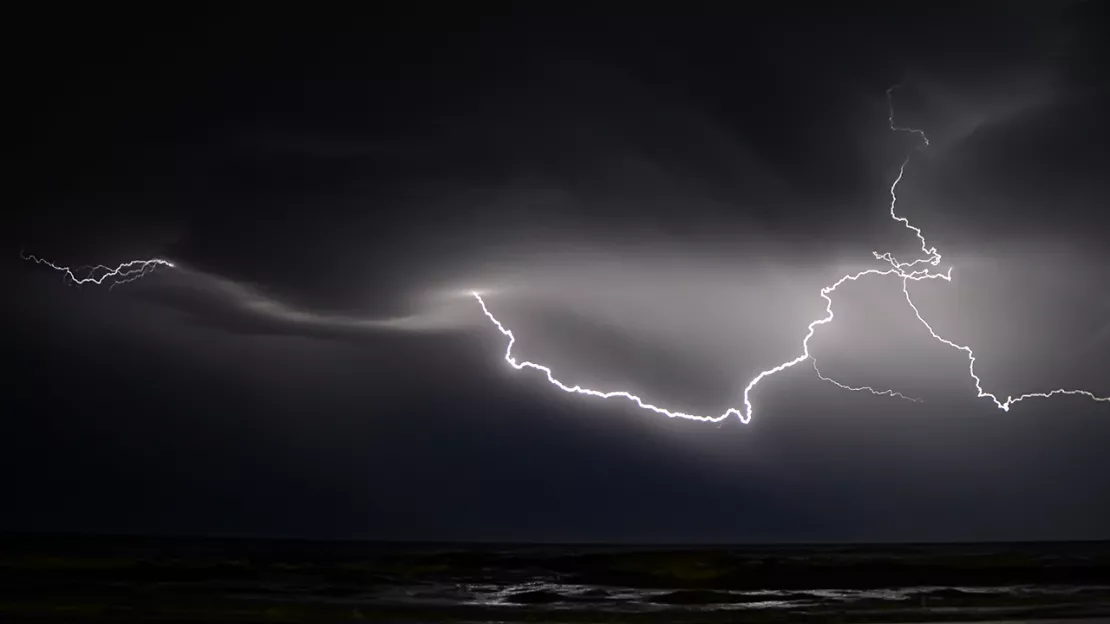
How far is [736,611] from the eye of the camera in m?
8.04

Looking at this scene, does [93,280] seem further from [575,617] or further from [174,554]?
[575,617]

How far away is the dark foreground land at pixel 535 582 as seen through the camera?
783cm

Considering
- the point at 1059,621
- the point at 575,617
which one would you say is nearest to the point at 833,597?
the point at 1059,621

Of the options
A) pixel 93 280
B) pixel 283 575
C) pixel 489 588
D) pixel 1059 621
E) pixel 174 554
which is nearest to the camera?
pixel 1059 621

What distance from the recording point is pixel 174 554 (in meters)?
14.5

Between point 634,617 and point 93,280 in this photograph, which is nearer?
point 634,617

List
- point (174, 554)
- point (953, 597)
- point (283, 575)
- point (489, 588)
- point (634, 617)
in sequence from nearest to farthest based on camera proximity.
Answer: point (634, 617) → point (953, 597) → point (489, 588) → point (283, 575) → point (174, 554)

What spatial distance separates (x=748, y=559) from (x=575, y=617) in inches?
319

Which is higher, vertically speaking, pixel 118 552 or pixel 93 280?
pixel 93 280

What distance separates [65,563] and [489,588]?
7.08 meters

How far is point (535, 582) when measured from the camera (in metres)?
11.1

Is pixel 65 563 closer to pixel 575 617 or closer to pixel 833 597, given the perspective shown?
pixel 575 617

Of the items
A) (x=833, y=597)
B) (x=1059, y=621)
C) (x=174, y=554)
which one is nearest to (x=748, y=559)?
(x=833, y=597)

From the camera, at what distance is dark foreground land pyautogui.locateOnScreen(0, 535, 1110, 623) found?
25.7 feet
